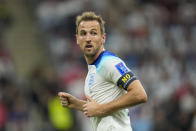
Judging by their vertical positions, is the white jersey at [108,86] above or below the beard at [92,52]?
below

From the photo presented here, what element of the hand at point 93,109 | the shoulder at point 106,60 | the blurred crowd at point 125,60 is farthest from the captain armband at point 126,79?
the blurred crowd at point 125,60

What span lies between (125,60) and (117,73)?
28.1 ft

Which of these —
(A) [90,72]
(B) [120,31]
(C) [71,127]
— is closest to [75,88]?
(C) [71,127]

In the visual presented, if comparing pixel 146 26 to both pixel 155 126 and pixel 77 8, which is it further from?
pixel 155 126

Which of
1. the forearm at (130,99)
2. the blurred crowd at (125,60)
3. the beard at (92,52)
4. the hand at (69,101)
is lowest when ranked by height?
the blurred crowd at (125,60)

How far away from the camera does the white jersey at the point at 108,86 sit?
4.98 m

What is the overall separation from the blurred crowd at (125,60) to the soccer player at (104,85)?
4.70 meters

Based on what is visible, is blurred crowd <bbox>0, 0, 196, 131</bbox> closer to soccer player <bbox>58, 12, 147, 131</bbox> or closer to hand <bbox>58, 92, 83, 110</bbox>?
hand <bbox>58, 92, 83, 110</bbox>

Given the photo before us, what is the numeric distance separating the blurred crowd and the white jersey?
4.68 meters

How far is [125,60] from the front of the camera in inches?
531

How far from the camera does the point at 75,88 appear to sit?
1315cm

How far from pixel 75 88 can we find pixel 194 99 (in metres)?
3.22

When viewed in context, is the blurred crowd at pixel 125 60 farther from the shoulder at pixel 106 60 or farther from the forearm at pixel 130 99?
the forearm at pixel 130 99

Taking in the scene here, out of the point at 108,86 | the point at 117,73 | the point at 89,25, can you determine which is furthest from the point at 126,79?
the point at 89,25
